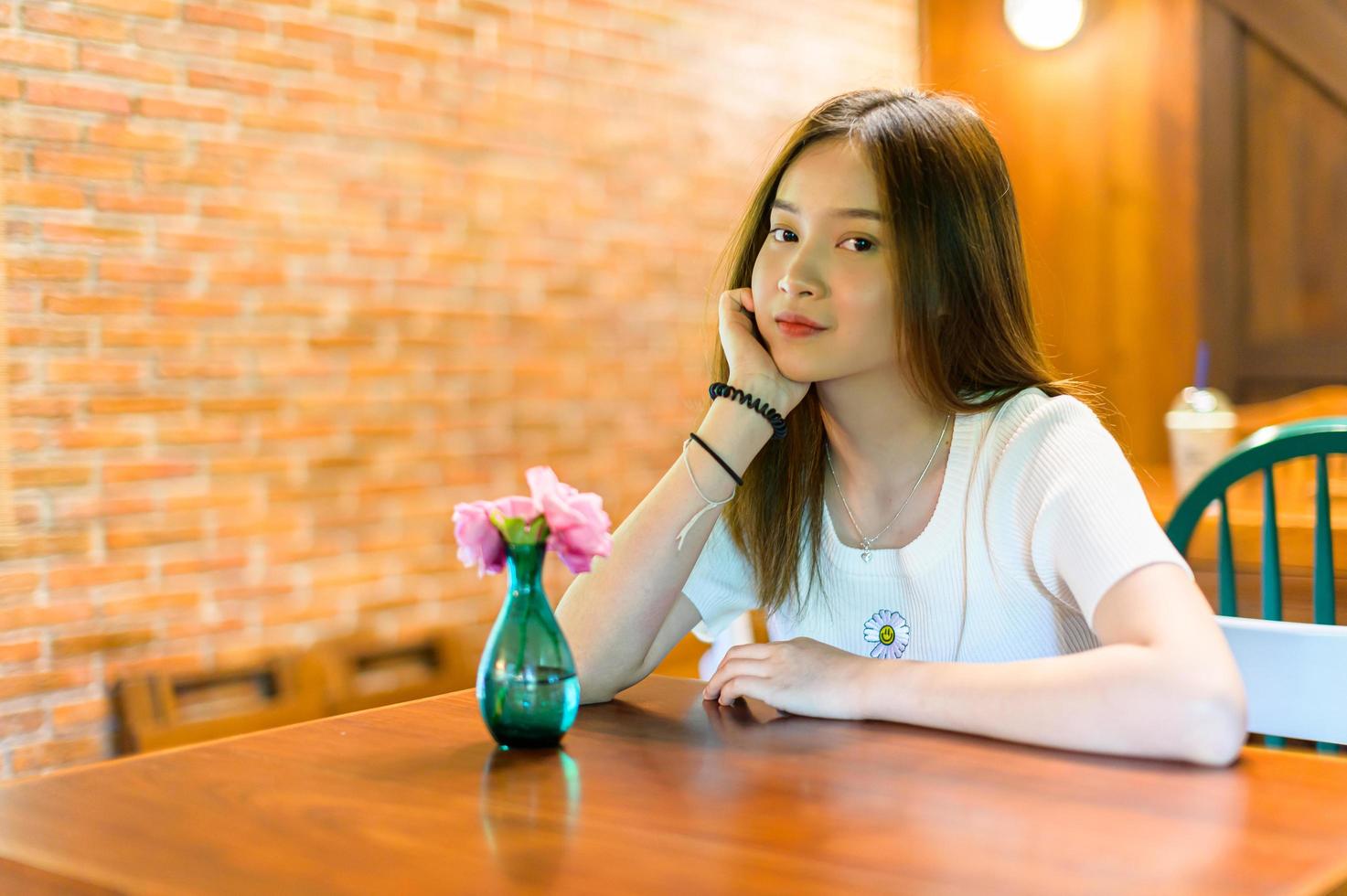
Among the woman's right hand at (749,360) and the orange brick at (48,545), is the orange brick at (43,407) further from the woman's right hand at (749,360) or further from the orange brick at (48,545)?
the woman's right hand at (749,360)

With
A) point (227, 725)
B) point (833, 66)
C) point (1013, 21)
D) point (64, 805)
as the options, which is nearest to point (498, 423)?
point (227, 725)

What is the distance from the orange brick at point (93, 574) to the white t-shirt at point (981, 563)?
5.73 feet

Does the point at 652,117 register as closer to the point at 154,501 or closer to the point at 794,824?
the point at 154,501

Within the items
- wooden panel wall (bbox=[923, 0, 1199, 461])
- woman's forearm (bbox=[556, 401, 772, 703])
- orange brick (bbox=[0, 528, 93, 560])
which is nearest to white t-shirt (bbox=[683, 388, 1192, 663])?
woman's forearm (bbox=[556, 401, 772, 703])

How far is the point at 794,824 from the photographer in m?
0.87

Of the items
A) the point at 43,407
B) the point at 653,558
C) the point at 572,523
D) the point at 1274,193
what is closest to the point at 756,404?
the point at 653,558

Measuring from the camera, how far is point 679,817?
89 centimetres

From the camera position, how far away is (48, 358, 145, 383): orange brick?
2773 millimetres

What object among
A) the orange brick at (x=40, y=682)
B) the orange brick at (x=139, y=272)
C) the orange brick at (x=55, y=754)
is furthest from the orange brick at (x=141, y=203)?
the orange brick at (x=55, y=754)

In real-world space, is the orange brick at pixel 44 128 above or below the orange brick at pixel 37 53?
below

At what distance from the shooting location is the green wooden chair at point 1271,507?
157 centimetres

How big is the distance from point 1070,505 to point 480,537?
566 mm

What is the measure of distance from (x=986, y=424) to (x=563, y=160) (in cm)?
254

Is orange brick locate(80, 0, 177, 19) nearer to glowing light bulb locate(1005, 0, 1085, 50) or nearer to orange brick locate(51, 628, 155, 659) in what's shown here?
orange brick locate(51, 628, 155, 659)
